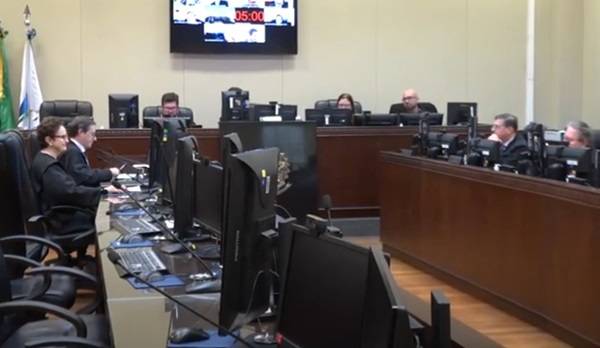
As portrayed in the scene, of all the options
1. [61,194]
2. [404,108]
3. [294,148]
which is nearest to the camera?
[61,194]

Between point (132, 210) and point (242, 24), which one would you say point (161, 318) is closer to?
point (132, 210)

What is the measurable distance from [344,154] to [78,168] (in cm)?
336

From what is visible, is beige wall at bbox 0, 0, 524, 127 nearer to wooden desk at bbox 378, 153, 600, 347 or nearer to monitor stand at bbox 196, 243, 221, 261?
wooden desk at bbox 378, 153, 600, 347

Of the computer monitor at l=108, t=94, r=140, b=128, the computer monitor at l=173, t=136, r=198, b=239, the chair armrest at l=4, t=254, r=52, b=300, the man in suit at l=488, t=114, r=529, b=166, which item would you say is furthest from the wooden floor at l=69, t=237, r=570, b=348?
the computer monitor at l=108, t=94, r=140, b=128

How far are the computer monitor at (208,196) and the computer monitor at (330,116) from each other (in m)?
4.82

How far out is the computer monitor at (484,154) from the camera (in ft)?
19.4

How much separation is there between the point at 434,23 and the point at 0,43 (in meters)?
5.69

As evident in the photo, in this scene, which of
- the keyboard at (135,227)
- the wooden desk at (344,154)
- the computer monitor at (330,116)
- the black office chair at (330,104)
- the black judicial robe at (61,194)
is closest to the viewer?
the keyboard at (135,227)

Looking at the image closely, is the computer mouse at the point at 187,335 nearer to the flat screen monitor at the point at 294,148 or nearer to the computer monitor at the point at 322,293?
the computer monitor at the point at 322,293

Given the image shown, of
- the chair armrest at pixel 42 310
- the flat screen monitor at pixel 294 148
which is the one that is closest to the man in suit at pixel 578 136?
the flat screen monitor at pixel 294 148

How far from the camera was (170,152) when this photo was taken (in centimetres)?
440

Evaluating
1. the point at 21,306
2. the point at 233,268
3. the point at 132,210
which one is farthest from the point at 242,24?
the point at 233,268

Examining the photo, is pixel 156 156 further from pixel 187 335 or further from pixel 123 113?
pixel 123 113

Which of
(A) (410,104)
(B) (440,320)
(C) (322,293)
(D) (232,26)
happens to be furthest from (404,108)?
(B) (440,320)
